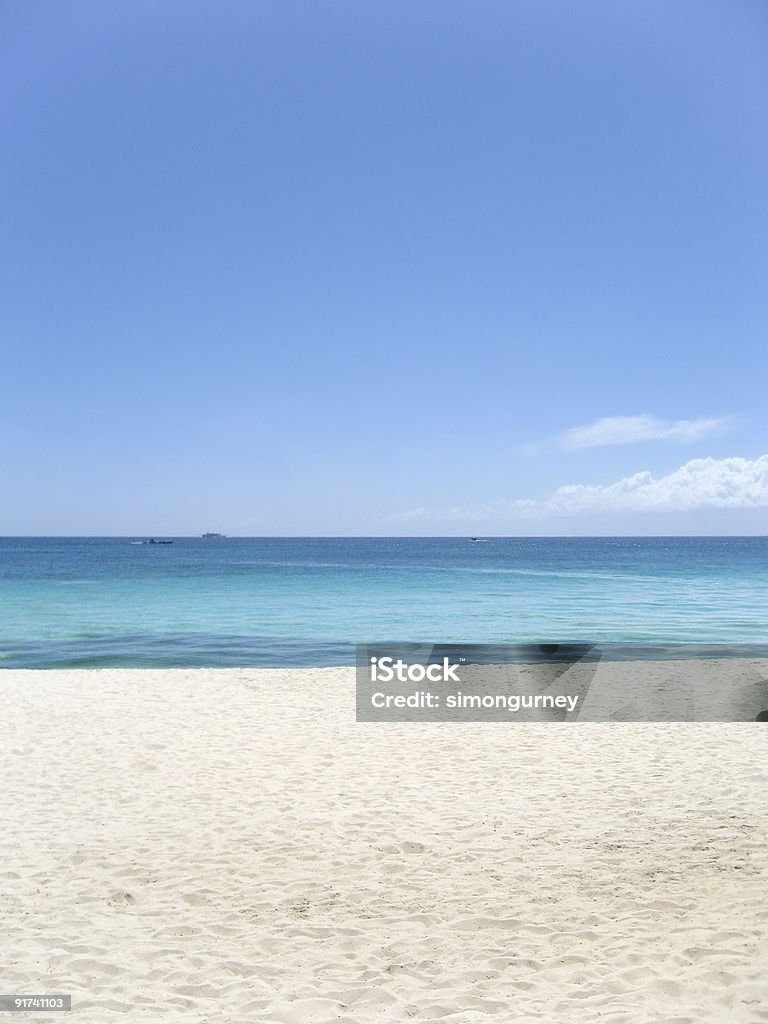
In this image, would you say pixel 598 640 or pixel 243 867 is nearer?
pixel 243 867

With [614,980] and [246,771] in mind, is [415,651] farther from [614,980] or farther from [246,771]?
[614,980]

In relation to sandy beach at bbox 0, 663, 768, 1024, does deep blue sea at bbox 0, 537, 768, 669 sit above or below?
below

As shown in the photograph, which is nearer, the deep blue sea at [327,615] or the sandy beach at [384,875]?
the sandy beach at [384,875]

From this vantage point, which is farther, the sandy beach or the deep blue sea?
the deep blue sea

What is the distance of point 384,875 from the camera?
6199 mm

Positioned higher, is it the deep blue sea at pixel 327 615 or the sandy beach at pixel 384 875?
the sandy beach at pixel 384 875

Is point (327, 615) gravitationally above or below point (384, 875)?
below

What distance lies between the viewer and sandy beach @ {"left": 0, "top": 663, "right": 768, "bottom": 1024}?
4.48m

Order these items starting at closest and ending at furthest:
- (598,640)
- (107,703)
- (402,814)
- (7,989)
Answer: (7,989) → (402,814) → (107,703) → (598,640)

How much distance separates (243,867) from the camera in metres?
6.35

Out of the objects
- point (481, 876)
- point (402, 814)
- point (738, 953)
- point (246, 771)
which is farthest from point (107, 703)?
point (738, 953)

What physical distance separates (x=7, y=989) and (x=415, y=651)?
16628 mm

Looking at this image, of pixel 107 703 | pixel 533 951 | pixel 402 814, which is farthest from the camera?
pixel 107 703

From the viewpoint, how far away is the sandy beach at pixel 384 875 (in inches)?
176
